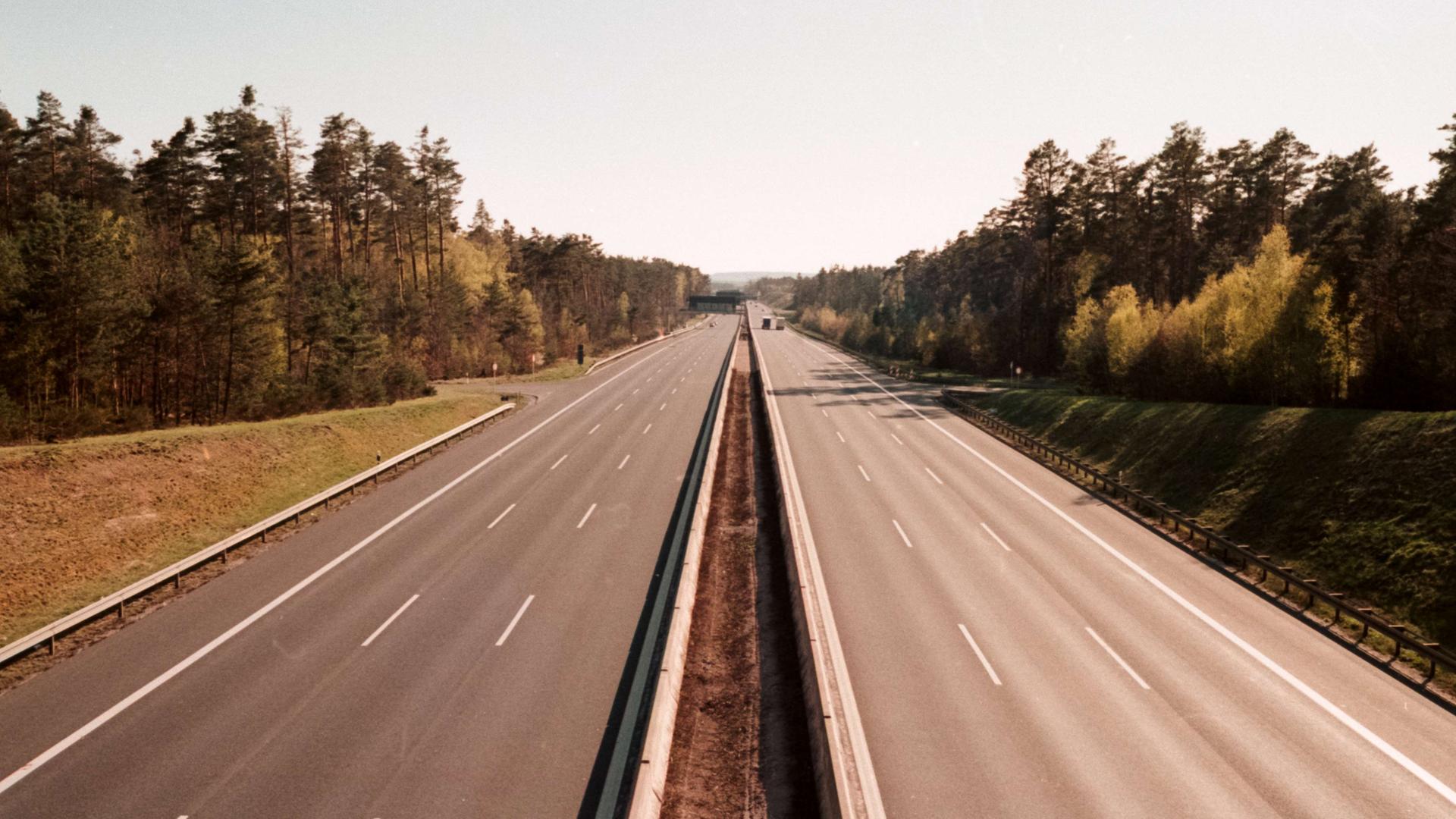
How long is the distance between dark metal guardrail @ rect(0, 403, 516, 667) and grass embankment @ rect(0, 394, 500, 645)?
0.98 meters

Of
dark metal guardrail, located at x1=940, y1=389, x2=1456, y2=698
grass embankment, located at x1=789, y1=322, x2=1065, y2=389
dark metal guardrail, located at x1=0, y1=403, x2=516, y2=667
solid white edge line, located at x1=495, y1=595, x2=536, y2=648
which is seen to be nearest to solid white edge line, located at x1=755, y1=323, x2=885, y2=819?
solid white edge line, located at x1=495, y1=595, x2=536, y2=648

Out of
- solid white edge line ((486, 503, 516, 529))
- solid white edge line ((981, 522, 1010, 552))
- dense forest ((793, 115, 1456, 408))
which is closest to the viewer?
solid white edge line ((981, 522, 1010, 552))

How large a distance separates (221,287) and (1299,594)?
1807 inches

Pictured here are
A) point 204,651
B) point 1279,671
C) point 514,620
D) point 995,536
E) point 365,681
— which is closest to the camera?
point 365,681

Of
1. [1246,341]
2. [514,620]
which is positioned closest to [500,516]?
[514,620]

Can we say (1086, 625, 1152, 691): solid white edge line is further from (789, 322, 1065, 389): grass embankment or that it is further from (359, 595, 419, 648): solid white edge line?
(789, 322, 1065, 389): grass embankment

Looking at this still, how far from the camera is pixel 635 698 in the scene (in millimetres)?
13156

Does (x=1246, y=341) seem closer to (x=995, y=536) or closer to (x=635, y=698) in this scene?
(x=995, y=536)

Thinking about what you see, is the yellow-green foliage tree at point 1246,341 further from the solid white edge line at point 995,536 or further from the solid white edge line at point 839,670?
the solid white edge line at point 839,670

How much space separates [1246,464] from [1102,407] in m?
13.6

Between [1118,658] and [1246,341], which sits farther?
[1246,341]

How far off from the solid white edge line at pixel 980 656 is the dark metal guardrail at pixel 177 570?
63.3 feet

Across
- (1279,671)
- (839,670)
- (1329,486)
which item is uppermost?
(1329,486)

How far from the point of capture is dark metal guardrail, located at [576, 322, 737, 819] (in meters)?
10.4
